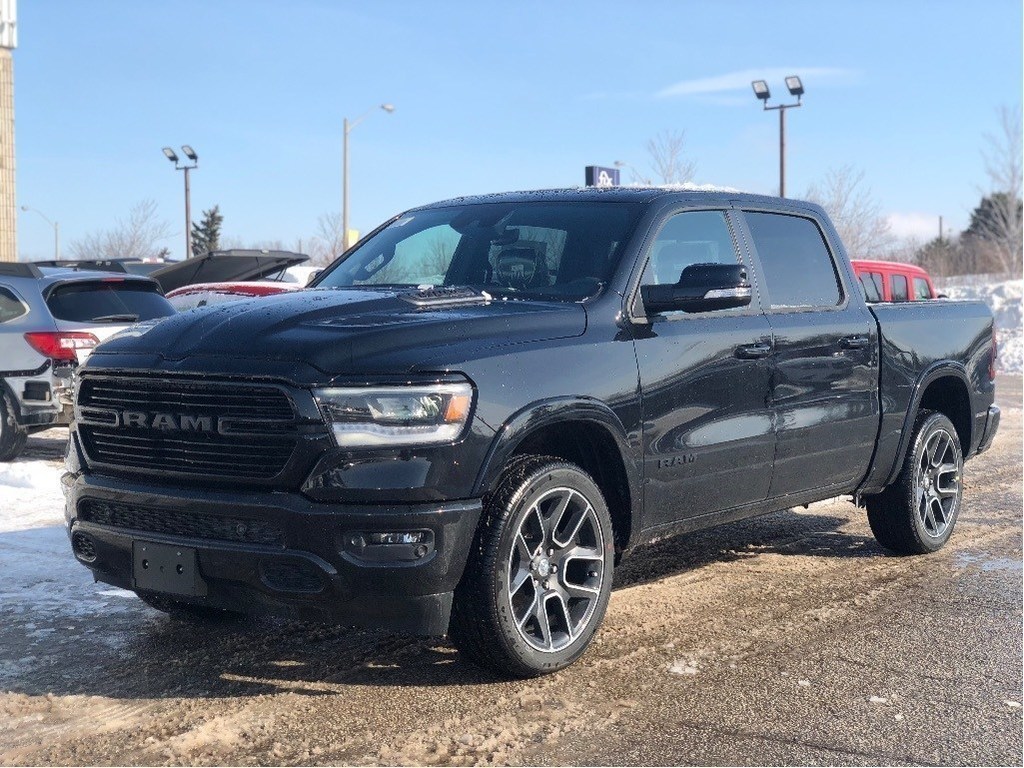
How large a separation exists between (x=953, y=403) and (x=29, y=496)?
603cm

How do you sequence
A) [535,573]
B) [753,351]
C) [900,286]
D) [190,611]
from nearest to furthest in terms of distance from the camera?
[535,573] < [190,611] < [753,351] < [900,286]

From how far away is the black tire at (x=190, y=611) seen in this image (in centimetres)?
541

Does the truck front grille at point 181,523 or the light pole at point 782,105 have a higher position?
the light pole at point 782,105

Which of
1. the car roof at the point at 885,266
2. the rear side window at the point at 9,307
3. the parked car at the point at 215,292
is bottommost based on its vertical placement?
the rear side window at the point at 9,307

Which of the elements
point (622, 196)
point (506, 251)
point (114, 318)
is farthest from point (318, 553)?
point (114, 318)

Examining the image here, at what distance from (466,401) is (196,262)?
1322 centimetres

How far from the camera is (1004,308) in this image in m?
33.2

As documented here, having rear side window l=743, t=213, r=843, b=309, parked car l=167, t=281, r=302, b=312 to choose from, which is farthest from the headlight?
parked car l=167, t=281, r=302, b=312

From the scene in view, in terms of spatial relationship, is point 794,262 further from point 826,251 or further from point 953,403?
point 953,403

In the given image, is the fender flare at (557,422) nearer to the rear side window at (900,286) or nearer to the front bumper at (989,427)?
the front bumper at (989,427)

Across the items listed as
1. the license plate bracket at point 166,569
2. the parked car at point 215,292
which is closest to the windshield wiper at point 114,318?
the parked car at point 215,292

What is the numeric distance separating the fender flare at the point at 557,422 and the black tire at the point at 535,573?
0.13 meters

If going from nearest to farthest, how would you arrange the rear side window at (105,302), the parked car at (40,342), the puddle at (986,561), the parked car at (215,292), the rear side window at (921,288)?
1. the puddle at (986,561)
2. the parked car at (40,342)
3. the rear side window at (105,302)
4. the parked car at (215,292)
5. the rear side window at (921,288)

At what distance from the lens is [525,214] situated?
5.74 m
